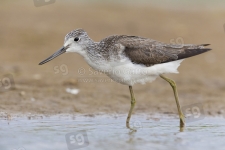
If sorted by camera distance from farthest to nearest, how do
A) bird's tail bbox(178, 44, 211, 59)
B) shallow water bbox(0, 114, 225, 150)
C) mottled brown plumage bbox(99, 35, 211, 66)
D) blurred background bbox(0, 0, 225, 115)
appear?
blurred background bbox(0, 0, 225, 115) → bird's tail bbox(178, 44, 211, 59) → mottled brown plumage bbox(99, 35, 211, 66) → shallow water bbox(0, 114, 225, 150)

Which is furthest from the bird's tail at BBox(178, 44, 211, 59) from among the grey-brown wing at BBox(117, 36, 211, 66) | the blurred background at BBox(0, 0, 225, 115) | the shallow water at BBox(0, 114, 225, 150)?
the blurred background at BBox(0, 0, 225, 115)

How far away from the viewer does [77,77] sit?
37.9 ft

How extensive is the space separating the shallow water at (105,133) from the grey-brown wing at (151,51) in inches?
49.3

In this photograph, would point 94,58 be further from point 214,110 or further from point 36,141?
point 214,110

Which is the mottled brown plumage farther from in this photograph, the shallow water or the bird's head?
the shallow water

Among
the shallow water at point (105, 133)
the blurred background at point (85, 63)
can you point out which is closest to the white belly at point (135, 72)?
the shallow water at point (105, 133)

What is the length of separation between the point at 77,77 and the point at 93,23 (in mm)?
5220

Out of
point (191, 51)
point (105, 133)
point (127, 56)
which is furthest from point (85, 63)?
point (105, 133)

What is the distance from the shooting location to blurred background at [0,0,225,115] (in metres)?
9.91

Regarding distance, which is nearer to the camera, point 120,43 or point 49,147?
point 49,147

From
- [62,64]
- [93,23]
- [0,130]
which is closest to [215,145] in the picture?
[0,130]

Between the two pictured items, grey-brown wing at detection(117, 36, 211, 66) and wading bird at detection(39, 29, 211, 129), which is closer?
wading bird at detection(39, 29, 211, 129)

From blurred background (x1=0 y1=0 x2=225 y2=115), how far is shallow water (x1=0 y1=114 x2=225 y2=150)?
2.27 feet

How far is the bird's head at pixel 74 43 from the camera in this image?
319 inches
